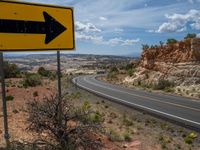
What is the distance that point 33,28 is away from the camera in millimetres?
6203

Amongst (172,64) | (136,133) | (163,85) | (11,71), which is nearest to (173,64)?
(172,64)

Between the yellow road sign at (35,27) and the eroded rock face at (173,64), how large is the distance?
33056 millimetres

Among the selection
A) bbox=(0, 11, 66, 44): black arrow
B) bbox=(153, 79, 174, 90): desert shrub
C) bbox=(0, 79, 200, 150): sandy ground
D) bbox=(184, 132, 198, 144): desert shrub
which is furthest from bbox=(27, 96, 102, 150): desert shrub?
bbox=(153, 79, 174, 90): desert shrub

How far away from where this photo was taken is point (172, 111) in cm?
2253

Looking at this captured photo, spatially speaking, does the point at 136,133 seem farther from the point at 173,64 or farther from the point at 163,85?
the point at 173,64

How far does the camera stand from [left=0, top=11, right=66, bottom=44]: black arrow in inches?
233

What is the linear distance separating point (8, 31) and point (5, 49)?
298 millimetres

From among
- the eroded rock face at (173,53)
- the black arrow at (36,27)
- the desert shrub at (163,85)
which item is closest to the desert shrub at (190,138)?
the black arrow at (36,27)

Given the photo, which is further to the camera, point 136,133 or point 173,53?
point 173,53

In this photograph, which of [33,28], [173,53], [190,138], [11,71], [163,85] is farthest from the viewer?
[11,71]

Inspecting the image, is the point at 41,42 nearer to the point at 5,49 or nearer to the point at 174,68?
the point at 5,49

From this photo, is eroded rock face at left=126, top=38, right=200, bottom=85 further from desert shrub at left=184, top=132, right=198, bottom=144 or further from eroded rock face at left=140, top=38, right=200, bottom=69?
desert shrub at left=184, top=132, right=198, bottom=144

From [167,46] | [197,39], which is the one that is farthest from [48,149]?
[167,46]

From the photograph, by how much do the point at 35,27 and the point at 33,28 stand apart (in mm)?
47
